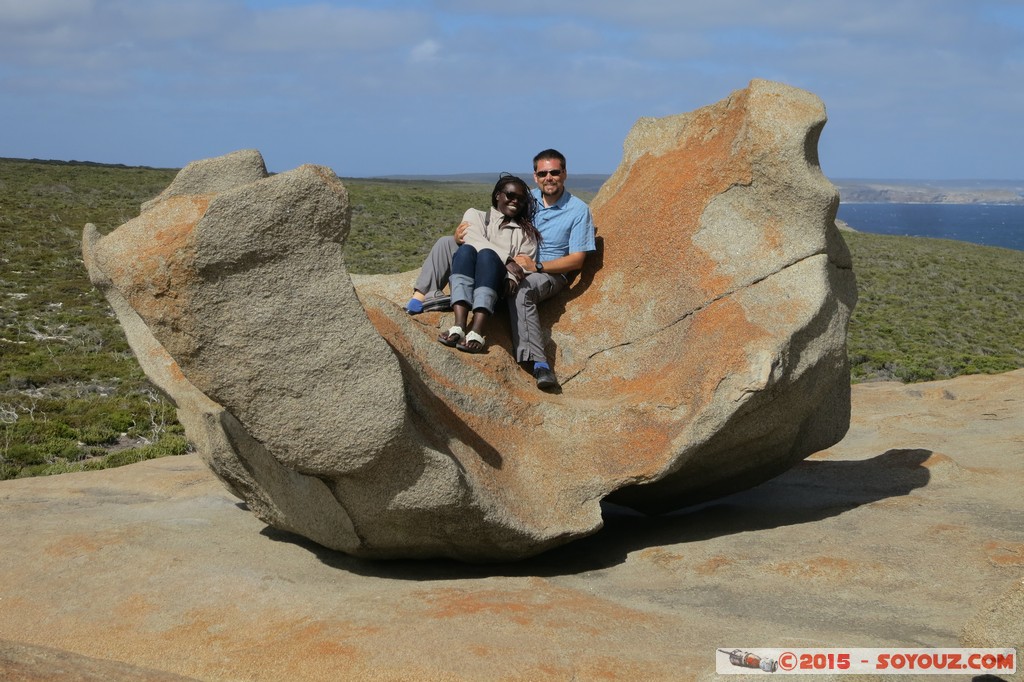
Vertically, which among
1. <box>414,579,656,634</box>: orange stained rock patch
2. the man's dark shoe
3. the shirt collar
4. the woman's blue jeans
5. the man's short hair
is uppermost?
the man's short hair

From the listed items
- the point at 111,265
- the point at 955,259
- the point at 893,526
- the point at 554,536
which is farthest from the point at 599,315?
the point at 955,259

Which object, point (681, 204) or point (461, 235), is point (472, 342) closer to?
point (461, 235)

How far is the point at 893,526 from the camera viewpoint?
6.64 m

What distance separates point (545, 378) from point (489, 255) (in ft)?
3.08

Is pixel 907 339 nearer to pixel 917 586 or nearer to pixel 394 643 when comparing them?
pixel 917 586

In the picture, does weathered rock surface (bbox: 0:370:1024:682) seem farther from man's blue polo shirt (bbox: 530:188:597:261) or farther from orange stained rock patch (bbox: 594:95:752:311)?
man's blue polo shirt (bbox: 530:188:597:261)

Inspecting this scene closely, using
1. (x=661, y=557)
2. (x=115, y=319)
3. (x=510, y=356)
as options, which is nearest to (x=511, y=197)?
(x=510, y=356)

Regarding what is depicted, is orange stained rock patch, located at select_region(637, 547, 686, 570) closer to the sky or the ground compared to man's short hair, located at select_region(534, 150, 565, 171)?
closer to the ground

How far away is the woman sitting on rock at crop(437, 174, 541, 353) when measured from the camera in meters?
6.98

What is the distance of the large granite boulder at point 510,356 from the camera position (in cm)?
520

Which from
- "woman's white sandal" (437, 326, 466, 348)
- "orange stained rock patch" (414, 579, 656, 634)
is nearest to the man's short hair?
"woman's white sandal" (437, 326, 466, 348)

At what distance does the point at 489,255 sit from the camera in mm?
7062

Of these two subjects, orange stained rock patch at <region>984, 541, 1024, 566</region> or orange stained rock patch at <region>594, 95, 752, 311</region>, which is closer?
orange stained rock patch at <region>984, 541, 1024, 566</region>

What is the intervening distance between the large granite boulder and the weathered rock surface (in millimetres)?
355
